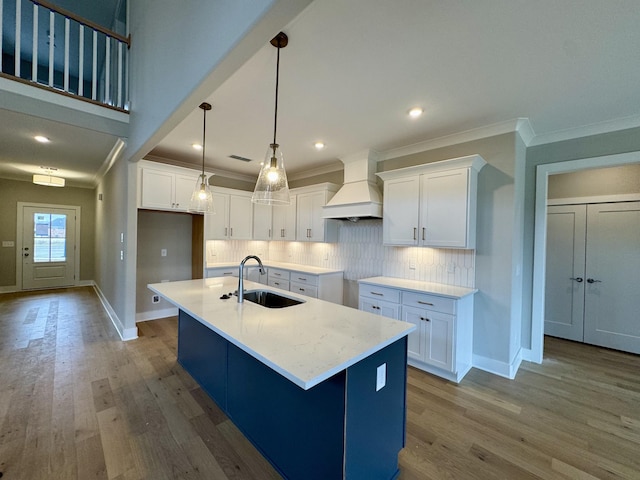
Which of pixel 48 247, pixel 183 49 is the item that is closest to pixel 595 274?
pixel 183 49

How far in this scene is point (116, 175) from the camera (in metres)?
4.38

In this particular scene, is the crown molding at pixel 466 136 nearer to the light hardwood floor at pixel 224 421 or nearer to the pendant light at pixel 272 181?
the pendant light at pixel 272 181

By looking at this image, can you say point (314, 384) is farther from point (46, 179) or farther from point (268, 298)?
point (46, 179)

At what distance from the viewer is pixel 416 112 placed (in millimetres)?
2697

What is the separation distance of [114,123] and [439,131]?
4000mm

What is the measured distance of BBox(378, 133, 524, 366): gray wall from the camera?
288 centimetres

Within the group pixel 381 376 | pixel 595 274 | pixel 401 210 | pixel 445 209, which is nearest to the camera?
pixel 381 376

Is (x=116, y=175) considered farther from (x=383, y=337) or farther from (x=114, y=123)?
(x=383, y=337)

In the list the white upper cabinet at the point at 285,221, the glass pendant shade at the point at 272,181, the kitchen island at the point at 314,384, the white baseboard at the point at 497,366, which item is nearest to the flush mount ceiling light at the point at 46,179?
the white upper cabinet at the point at 285,221

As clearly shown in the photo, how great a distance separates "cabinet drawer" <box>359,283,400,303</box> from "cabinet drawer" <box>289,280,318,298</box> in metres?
0.96

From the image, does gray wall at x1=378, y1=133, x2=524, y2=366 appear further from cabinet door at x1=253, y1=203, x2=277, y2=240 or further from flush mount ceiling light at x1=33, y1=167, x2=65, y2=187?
flush mount ceiling light at x1=33, y1=167, x2=65, y2=187

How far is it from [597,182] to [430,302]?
3199 mm

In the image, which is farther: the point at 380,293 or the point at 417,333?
the point at 380,293

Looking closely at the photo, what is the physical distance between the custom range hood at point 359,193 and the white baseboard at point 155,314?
130 inches
